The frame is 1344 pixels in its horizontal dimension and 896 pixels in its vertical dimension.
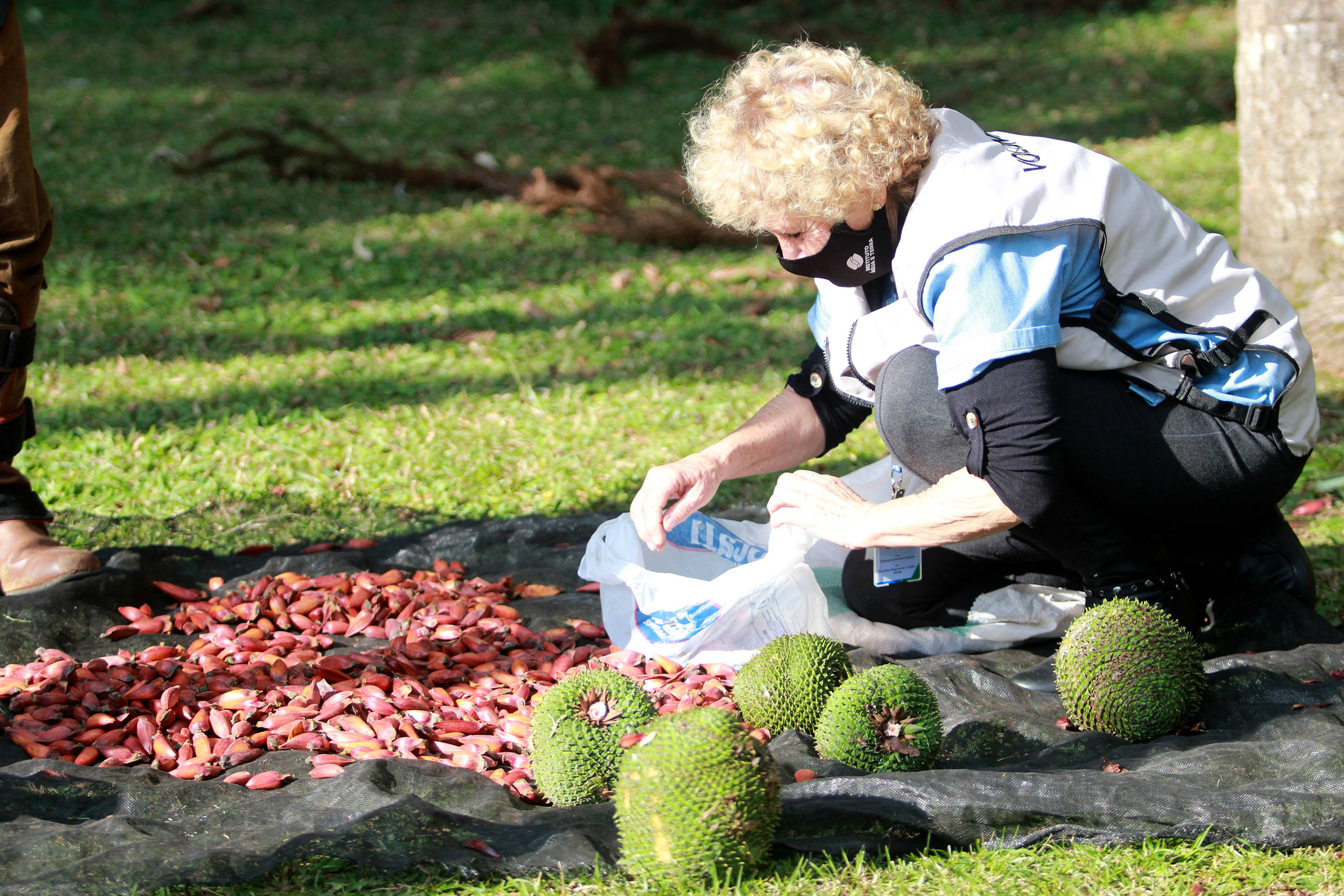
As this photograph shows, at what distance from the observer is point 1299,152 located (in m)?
4.48

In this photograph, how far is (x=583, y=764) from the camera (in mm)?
1998

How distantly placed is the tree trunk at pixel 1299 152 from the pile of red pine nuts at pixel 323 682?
320 centimetres

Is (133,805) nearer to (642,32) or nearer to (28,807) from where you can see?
(28,807)

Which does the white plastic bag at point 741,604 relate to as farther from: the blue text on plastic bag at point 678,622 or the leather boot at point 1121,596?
the leather boot at point 1121,596

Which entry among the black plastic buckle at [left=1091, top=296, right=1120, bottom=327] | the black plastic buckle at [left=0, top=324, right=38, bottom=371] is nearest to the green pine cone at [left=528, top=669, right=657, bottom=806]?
the black plastic buckle at [left=1091, top=296, right=1120, bottom=327]

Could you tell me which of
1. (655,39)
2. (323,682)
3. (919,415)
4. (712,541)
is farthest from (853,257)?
(655,39)

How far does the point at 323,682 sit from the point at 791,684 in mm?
1017

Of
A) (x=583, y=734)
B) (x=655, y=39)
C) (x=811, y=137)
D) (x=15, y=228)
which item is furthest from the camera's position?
(x=655, y=39)

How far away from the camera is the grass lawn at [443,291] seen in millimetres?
3680

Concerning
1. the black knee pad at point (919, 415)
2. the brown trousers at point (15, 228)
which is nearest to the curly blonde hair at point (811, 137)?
the black knee pad at point (919, 415)

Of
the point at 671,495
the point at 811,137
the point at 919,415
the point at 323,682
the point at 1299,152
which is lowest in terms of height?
the point at 323,682

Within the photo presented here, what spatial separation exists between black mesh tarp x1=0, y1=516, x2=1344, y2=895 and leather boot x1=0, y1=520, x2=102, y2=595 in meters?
0.68

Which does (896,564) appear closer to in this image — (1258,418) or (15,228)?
(1258,418)

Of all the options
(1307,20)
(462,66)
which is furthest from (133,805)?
(462,66)
